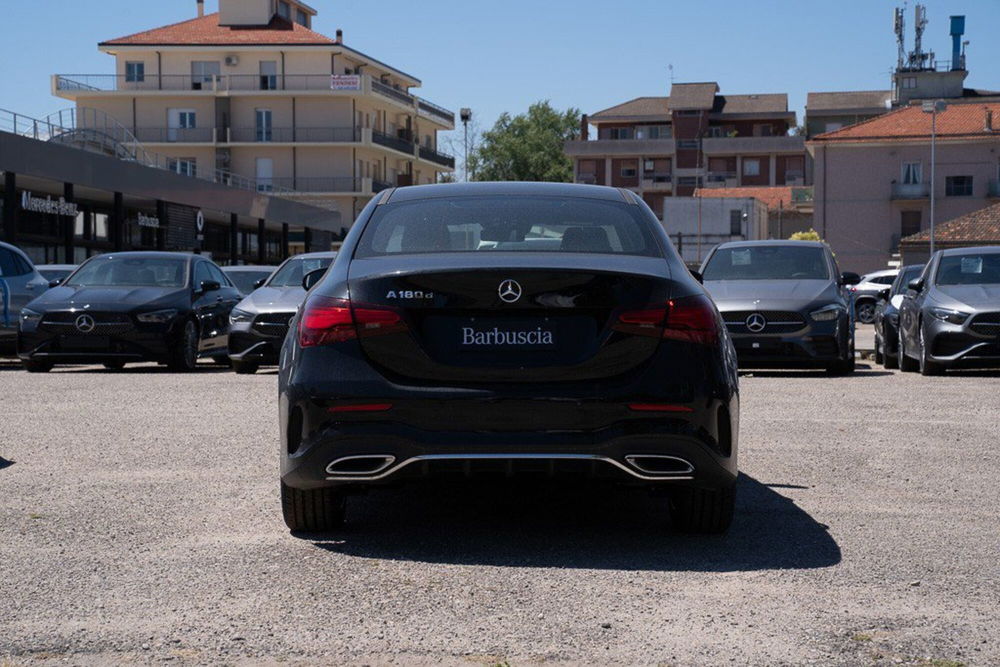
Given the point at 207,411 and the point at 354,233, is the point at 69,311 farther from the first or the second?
the point at 354,233

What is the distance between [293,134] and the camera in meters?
91.9

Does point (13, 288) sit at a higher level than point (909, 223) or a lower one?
lower

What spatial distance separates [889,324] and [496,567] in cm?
1536

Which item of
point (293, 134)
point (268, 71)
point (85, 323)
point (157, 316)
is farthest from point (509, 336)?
point (268, 71)

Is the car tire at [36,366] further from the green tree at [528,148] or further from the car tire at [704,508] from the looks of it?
the green tree at [528,148]

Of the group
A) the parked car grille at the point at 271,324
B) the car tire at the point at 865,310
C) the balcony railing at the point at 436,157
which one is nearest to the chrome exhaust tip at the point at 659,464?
the parked car grille at the point at 271,324

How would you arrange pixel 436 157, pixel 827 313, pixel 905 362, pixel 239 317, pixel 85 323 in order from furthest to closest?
pixel 436 157
pixel 905 362
pixel 239 317
pixel 85 323
pixel 827 313

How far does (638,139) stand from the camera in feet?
401

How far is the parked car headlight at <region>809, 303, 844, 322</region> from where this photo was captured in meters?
17.4

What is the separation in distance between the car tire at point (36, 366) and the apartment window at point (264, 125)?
2921 inches

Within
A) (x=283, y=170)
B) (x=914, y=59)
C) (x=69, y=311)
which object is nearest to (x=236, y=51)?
(x=283, y=170)

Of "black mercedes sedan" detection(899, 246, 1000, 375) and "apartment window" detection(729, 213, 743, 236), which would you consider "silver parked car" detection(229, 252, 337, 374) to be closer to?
"black mercedes sedan" detection(899, 246, 1000, 375)

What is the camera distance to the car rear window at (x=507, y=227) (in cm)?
632

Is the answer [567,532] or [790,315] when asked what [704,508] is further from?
[790,315]
